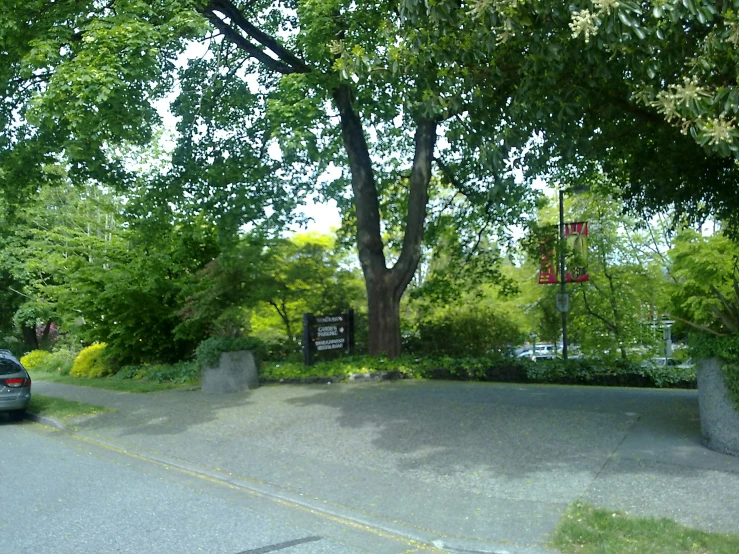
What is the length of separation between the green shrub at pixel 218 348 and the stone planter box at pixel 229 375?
0.11 m

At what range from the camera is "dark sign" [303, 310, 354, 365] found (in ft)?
56.7

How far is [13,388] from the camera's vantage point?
1442 cm

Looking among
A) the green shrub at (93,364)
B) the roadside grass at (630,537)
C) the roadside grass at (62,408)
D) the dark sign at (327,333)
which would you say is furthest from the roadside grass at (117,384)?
the roadside grass at (630,537)

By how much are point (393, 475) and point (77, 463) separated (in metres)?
4.52

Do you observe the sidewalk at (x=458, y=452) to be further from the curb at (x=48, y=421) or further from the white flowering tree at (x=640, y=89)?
the white flowering tree at (x=640, y=89)

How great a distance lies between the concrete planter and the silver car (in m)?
12.2

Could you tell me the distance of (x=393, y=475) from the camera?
28.0ft

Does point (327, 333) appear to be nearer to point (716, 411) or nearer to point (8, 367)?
point (8, 367)

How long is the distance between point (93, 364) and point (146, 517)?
17.9 metres

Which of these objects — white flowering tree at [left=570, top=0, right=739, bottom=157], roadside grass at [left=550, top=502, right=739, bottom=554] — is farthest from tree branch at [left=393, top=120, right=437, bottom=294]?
roadside grass at [left=550, top=502, right=739, bottom=554]

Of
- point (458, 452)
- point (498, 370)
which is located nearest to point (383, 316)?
point (498, 370)

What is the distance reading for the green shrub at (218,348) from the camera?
15.7 meters

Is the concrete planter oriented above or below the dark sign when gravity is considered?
below

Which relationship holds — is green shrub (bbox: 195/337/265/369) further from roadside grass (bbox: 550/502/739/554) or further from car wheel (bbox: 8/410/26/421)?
roadside grass (bbox: 550/502/739/554)
